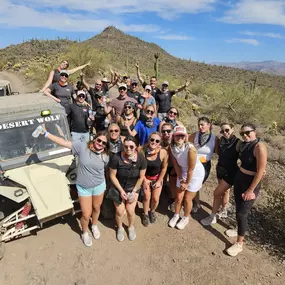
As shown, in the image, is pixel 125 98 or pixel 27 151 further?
pixel 125 98

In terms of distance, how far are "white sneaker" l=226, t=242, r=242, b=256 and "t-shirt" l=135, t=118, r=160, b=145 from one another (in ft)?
8.12

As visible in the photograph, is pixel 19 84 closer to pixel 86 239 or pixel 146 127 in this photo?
pixel 146 127

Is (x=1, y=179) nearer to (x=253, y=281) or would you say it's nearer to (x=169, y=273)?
(x=169, y=273)

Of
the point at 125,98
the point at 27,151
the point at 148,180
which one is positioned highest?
the point at 125,98

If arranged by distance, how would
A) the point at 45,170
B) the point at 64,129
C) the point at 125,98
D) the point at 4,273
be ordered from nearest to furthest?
the point at 4,273 → the point at 45,170 → the point at 64,129 → the point at 125,98

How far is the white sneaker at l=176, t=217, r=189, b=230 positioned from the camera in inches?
209

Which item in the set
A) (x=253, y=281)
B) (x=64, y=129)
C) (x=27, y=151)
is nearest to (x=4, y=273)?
(x=27, y=151)

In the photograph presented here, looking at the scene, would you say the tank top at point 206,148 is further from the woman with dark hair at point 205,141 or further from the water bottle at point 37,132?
the water bottle at point 37,132

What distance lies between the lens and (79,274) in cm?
427

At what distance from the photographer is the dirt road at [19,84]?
18.2 m

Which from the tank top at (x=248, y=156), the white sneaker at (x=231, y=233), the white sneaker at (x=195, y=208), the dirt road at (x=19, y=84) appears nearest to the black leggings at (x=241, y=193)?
the tank top at (x=248, y=156)

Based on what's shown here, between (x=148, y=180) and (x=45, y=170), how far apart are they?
71.4 inches

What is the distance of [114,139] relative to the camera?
4.67 metres

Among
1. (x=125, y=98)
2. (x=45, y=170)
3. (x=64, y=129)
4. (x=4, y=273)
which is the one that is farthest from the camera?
(x=125, y=98)
